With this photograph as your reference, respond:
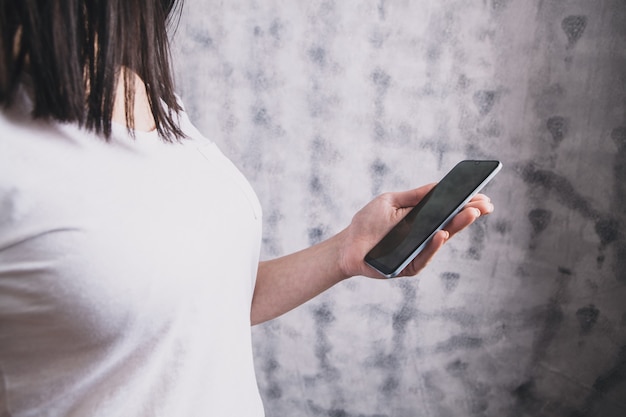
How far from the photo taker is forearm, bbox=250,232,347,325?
2.02 feet

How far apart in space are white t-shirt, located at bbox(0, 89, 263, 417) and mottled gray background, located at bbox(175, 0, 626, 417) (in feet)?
2.30

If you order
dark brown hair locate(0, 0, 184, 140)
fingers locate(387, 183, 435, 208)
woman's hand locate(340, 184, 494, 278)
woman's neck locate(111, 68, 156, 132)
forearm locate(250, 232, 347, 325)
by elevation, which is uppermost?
dark brown hair locate(0, 0, 184, 140)

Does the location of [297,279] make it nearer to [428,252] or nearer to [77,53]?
[428,252]

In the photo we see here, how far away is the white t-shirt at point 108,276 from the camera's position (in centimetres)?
33

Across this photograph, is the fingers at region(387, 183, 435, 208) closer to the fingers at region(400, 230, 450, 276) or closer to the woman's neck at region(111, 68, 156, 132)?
the fingers at region(400, 230, 450, 276)

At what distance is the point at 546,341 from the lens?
1180mm

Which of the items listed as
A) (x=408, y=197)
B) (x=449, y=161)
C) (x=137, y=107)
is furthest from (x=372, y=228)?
(x=449, y=161)

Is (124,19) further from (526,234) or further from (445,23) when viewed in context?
(526,234)

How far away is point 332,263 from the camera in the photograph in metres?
0.61

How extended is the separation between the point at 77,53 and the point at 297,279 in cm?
37

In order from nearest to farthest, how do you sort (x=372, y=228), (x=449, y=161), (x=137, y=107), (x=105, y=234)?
1. (x=105, y=234)
2. (x=137, y=107)
3. (x=372, y=228)
4. (x=449, y=161)

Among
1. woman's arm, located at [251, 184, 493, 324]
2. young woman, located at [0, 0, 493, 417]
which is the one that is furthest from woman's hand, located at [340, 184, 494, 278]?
young woman, located at [0, 0, 493, 417]

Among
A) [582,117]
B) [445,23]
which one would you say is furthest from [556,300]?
[445,23]

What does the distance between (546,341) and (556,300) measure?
11cm
